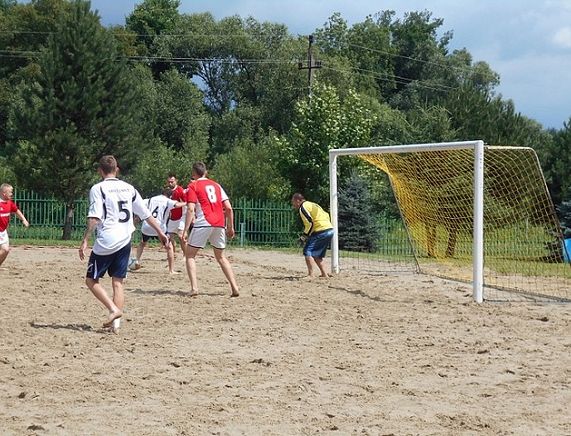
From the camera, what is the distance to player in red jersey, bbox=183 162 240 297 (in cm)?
1215

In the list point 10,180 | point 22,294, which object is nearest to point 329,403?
point 22,294

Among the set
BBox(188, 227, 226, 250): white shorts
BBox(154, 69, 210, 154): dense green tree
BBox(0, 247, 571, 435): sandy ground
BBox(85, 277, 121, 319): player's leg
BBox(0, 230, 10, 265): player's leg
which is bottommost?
BBox(0, 247, 571, 435): sandy ground

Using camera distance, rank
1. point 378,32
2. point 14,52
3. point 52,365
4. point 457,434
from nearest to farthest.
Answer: point 457,434, point 52,365, point 14,52, point 378,32

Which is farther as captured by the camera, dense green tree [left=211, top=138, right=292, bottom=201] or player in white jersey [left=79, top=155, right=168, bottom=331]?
dense green tree [left=211, top=138, right=292, bottom=201]

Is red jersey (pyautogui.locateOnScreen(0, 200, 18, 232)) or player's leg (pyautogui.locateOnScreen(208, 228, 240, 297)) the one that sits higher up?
red jersey (pyautogui.locateOnScreen(0, 200, 18, 232))

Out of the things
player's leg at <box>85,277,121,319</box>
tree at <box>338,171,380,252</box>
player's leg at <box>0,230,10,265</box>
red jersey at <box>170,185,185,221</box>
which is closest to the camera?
player's leg at <box>85,277,121,319</box>

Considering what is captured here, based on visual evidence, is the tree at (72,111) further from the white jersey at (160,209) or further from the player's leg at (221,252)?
the player's leg at (221,252)

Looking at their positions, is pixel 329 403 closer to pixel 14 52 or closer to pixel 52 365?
pixel 52 365

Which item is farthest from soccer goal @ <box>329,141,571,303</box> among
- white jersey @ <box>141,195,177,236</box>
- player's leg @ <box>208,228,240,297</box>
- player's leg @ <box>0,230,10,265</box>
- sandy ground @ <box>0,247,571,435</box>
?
player's leg @ <box>0,230,10,265</box>

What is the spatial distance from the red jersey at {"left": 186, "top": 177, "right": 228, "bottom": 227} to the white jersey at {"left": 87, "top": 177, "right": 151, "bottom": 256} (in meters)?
2.90

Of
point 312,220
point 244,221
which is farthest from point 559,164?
point 312,220

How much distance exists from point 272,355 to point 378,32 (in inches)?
2581

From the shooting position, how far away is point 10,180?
33.8 m

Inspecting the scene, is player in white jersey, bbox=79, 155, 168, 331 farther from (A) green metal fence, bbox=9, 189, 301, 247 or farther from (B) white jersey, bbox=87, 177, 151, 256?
(A) green metal fence, bbox=9, 189, 301, 247
